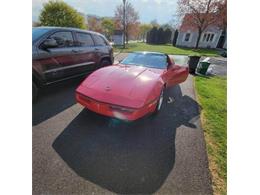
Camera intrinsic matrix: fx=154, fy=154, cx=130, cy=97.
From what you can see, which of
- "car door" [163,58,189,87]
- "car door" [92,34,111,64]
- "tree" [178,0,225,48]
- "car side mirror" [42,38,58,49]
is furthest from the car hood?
"tree" [178,0,225,48]

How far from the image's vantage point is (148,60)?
4109 millimetres

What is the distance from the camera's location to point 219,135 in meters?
3.04

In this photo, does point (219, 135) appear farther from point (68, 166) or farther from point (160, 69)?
point (68, 166)

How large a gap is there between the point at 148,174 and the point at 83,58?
154 inches

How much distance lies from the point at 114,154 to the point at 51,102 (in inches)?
91.4

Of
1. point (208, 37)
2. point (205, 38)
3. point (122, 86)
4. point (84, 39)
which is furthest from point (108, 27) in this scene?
point (122, 86)

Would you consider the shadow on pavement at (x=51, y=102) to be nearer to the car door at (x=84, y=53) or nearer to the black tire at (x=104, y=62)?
the car door at (x=84, y=53)

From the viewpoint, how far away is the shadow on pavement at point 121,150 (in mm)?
1961

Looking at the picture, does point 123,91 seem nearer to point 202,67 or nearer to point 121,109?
point 121,109

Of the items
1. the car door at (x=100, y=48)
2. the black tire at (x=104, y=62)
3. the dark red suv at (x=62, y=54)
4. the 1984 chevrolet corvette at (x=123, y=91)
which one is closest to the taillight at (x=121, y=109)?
the 1984 chevrolet corvette at (x=123, y=91)

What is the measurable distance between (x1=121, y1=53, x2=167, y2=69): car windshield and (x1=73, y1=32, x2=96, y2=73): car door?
56.3 inches

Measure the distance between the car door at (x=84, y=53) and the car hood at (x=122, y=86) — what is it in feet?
5.31

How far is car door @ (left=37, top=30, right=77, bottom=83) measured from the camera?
3593mm

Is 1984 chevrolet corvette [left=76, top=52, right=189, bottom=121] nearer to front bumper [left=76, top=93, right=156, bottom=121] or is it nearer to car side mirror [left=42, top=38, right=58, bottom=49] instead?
front bumper [left=76, top=93, right=156, bottom=121]
